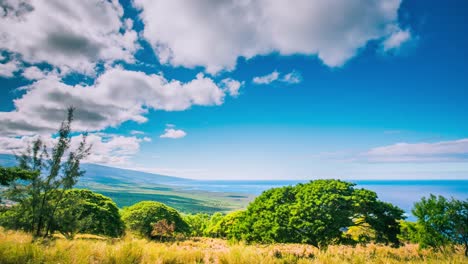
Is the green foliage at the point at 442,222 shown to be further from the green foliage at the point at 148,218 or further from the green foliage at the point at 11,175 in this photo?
the green foliage at the point at 148,218

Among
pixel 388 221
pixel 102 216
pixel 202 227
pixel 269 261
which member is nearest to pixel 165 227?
pixel 102 216

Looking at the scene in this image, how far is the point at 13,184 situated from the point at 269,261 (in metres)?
13.1

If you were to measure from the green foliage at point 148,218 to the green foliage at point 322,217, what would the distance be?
85.4 ft

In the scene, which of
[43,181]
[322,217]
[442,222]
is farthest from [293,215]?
[43,181]

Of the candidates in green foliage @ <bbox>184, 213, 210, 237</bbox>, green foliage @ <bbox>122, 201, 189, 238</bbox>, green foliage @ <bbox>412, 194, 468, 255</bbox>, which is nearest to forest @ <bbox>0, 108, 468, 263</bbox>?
green foliage @ <bbox>412, 194, 468, 255</bbox>

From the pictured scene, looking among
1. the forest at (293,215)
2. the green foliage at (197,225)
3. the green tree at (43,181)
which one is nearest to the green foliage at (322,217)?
the forest at (293,215)

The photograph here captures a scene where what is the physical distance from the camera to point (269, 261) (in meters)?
6.29

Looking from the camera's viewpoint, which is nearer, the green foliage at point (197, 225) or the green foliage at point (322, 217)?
the green foliage at point (322, 217)

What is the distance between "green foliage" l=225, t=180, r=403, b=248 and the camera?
43.2ft

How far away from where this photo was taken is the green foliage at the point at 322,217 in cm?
1318

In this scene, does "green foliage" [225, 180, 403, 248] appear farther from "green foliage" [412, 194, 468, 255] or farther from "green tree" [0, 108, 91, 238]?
"green tree" [0, 108, 91, 238]

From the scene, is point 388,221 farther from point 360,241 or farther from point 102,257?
point 102,257

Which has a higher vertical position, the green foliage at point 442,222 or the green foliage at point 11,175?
the green foliage at point 11,175

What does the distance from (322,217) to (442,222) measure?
569 cm
